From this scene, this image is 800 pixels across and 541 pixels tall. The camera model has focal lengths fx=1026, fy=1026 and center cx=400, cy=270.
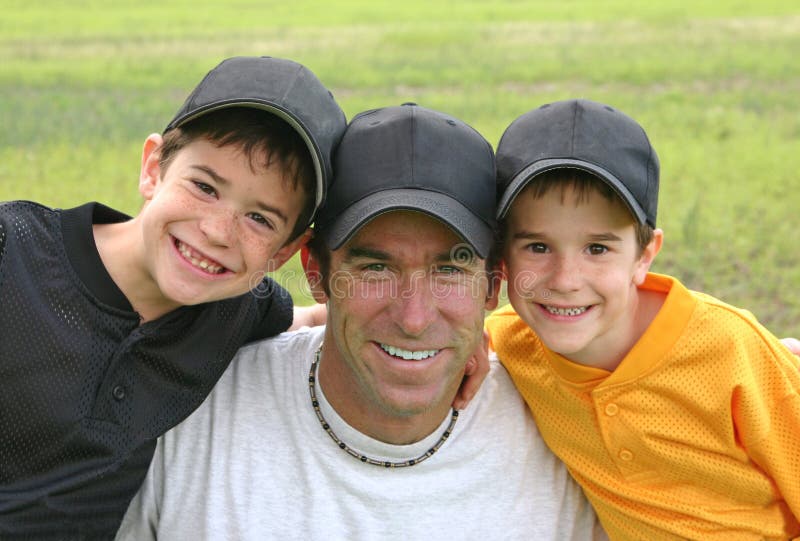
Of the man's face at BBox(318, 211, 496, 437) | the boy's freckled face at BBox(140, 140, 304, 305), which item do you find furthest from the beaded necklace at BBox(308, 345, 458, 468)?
the boy's freckled face at BBox(140, 140, 304, 305)

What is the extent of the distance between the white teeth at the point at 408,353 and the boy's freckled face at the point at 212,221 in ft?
1.41

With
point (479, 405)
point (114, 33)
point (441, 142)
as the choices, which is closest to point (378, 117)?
point (441, 142)

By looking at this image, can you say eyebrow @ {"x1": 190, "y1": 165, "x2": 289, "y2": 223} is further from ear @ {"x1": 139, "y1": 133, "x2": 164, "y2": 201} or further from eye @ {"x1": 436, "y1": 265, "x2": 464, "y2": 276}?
eye @ {"x1": 436, "y1": 265, "x2": 464, "y2": 276}

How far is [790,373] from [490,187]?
100cm

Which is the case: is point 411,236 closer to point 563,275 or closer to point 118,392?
point 563,275

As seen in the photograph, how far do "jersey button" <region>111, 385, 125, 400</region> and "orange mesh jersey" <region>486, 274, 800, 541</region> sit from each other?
3.94 ft

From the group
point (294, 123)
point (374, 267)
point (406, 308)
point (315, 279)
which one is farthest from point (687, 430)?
point (294, 123)

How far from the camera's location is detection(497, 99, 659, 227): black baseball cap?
2.81 metres

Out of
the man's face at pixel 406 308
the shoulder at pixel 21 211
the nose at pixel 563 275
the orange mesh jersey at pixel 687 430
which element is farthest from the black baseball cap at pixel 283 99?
the orange mesh jersey at pixel 687 430

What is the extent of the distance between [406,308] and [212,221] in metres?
0.58

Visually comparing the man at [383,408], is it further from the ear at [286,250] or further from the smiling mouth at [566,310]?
the smiling mouth at [566,310]

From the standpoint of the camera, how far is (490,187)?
2834 mm

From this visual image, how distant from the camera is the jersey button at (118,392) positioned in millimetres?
2741

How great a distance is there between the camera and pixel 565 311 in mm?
2986
